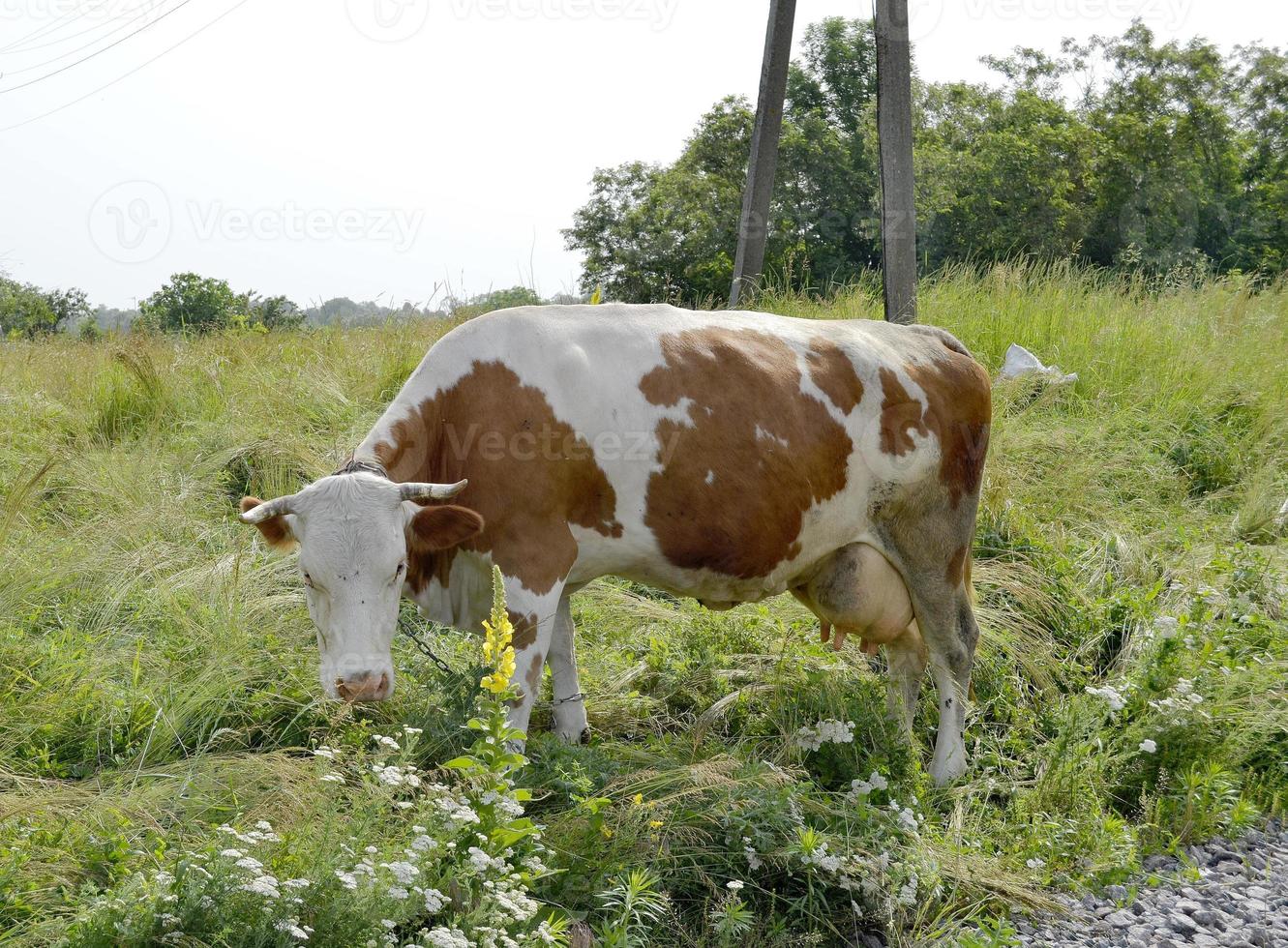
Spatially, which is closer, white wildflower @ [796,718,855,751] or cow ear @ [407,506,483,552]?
cow ear @ [407,506,483,552]

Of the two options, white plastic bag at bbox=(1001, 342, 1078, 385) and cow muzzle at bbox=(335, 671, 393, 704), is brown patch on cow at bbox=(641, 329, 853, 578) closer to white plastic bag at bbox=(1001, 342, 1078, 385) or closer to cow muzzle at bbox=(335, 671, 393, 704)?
cow muzzle at bbox=(335, 671, 393, 704)

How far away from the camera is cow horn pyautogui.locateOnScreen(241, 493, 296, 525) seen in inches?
147

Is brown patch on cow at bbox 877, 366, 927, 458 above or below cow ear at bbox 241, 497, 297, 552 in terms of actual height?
above

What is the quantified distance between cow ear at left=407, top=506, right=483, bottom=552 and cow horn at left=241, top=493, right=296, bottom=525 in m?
0.42

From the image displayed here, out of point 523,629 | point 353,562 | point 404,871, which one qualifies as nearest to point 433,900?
point 404,871

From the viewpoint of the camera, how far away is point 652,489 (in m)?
4.33

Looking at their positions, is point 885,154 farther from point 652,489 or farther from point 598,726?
point 598,726

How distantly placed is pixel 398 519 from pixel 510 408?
2.14 feet

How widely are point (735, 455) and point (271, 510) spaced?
183 cm

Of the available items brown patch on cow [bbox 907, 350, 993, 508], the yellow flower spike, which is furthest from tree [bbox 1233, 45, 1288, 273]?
the yellow flower spike

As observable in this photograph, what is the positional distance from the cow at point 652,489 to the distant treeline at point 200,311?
238 cm

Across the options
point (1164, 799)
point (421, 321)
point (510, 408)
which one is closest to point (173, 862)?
point (510, 408)

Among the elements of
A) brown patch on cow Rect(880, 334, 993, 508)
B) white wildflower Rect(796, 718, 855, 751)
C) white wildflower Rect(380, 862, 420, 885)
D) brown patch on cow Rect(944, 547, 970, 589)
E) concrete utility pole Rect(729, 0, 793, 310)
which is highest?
concrete utility pole Rect(729, 0, 793, 310)

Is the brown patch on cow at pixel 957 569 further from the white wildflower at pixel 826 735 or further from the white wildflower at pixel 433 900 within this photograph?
the white wildflower at pixel 433 900
